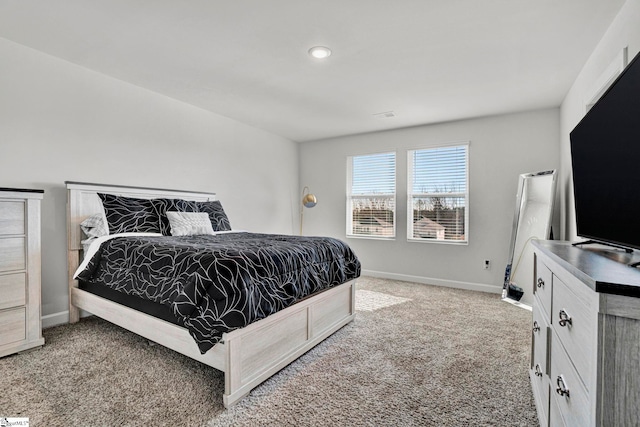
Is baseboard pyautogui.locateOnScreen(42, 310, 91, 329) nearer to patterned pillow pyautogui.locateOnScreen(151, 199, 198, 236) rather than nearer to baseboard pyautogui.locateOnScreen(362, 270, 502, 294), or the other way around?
patterned pillow pyautogui.locateOnScreen(151, 199, 198, 236)

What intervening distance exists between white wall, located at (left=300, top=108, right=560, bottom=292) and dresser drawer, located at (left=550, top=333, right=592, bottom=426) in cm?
310

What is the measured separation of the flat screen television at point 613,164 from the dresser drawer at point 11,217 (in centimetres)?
349

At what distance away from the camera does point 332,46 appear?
2.46 meters

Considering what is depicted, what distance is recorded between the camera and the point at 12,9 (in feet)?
6.86

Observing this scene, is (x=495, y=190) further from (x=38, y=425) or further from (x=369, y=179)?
(x=38, y=425)

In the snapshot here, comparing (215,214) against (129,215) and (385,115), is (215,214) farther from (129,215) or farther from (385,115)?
(385,115)

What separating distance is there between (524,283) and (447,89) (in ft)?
7.93

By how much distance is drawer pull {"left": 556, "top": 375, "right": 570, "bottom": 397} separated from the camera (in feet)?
3.54

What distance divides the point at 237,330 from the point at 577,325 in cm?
151

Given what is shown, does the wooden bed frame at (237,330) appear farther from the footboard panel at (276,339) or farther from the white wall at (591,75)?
the white wall at (591,75)

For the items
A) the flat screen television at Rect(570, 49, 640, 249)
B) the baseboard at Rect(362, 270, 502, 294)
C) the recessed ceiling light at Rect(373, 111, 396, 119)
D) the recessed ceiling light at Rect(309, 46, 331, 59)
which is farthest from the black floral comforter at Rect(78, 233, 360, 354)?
the baseboard at Rect(362, 270, 502, 294)

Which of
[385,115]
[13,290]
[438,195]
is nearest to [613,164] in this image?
[385,115]

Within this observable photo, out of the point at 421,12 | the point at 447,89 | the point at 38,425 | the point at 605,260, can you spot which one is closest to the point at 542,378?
the point at 605,260

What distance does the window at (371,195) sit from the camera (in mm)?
4949
